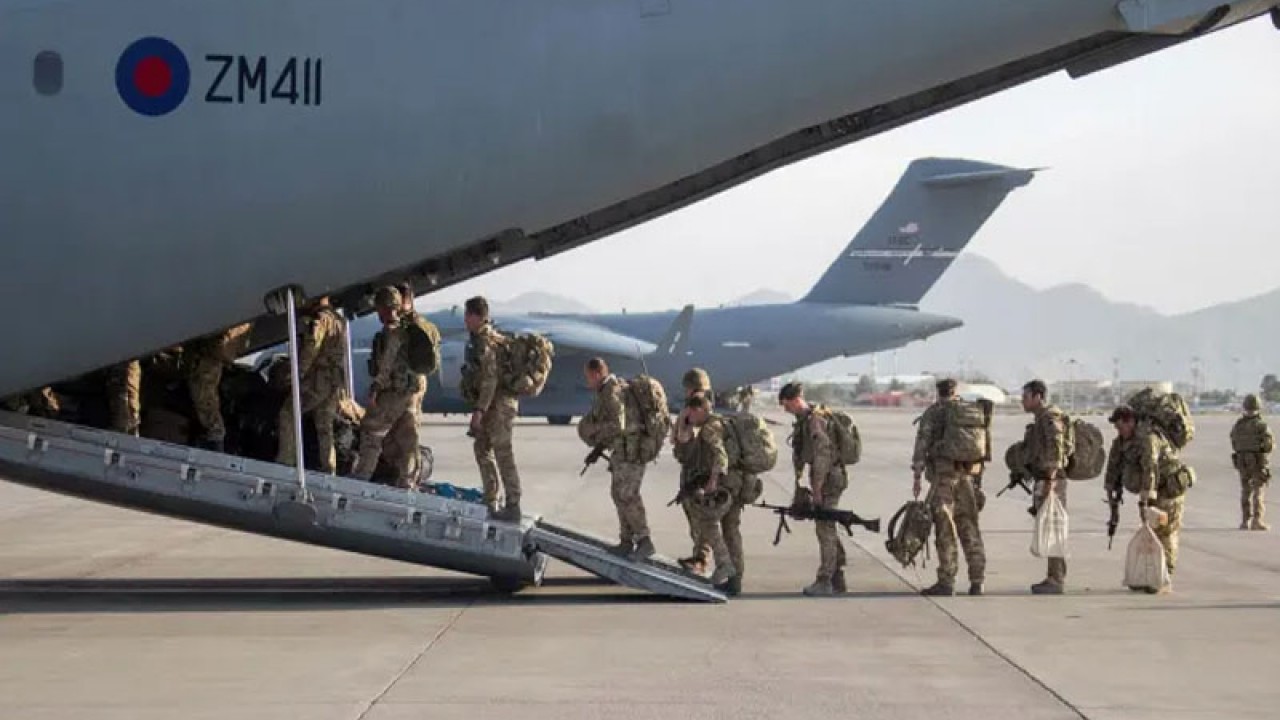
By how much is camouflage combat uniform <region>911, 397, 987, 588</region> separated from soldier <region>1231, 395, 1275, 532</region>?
860 centimetres

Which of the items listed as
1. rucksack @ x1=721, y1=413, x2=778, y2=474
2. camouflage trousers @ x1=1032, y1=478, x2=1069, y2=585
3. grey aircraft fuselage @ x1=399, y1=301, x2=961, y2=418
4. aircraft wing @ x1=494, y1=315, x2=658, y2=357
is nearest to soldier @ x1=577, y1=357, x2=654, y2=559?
rucksack @ x1=721, y1=413, x2=778, y2=474

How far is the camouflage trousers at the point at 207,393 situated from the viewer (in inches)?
506

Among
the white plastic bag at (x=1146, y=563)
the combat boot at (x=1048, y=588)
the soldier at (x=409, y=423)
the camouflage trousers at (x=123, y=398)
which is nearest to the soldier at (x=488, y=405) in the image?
the soldier at (x=409, y=423)

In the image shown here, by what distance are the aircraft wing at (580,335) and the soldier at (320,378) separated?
38.7 m

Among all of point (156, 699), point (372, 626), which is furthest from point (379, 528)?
point (156, 699)

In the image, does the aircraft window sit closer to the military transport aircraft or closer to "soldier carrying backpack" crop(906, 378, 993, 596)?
"soldier carrying backpack" crop(906, 378, 993, 596)

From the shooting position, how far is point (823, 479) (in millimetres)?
13688

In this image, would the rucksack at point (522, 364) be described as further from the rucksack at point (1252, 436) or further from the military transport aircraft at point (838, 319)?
the military transport aircraft at point (838, 319)

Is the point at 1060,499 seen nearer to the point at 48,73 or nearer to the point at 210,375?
the point at 210,375

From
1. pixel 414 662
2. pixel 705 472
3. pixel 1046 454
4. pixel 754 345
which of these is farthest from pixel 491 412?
pixel 754 345

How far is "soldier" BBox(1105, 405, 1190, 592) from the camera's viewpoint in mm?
14031

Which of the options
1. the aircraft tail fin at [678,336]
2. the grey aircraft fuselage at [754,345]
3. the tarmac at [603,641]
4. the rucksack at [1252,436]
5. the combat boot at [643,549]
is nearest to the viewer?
the tarmac at [603,641]

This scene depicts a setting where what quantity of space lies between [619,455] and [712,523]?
2.97 ft

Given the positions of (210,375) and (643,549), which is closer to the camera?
(210,375)
